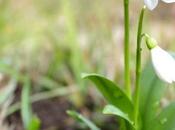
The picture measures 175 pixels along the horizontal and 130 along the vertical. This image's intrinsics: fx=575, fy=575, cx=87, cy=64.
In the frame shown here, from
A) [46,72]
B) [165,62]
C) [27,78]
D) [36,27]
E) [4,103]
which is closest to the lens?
[165,62]

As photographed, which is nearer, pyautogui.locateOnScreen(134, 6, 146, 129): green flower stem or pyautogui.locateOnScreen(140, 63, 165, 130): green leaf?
pyautogui.locateOnScreen(134, 6, 146, 129): green flower stem

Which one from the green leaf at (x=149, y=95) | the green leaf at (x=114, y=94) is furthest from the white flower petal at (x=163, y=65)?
the green leaf at (x=149, y=95)

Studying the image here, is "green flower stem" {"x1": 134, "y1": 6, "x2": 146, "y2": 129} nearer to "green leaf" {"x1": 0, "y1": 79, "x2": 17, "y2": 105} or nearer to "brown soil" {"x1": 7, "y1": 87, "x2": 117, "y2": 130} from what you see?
"brown soil" {"x1": 7, "y1": 87, "x2": 117, "y2": 130}

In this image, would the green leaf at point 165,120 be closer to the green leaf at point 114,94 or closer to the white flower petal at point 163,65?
the green leaf at point 114,94

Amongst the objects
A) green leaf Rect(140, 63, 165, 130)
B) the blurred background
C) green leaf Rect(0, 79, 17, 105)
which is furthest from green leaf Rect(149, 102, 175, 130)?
green leaf Rect(0, 79, 17, 105)

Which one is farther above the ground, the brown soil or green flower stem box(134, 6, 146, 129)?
green flower stem box(134, 6, 146, 129)

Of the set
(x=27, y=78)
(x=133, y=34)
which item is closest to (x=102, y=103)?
(x=27, y=78)

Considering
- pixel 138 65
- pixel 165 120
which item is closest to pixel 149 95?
pixel 165 120

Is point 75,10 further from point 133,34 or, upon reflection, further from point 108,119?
point 108,119
